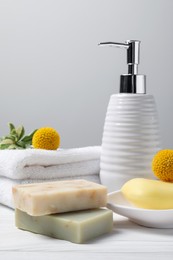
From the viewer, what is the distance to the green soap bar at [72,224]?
514mm

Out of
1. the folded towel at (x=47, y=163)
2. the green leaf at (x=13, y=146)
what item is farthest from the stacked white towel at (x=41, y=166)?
the green leaf at (x=13, y=146)

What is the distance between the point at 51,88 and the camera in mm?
2055

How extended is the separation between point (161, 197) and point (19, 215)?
177mm

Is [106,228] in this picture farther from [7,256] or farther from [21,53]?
[21,53]

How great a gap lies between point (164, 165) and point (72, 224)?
0.63 feet

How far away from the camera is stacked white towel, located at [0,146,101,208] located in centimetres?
70

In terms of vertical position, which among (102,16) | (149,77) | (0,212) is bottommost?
(0,212)

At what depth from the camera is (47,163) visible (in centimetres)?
72

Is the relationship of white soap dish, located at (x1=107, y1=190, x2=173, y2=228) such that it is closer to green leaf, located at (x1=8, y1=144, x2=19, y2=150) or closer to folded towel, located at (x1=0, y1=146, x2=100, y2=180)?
folded towel, located at (x1=0, y1=146, x2=100, y2=180)

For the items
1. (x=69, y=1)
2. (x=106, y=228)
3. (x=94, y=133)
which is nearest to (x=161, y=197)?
(x=106, y=228)

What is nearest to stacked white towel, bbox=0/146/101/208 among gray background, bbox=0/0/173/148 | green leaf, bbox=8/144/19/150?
green leaf, bbox=8/144/19/150

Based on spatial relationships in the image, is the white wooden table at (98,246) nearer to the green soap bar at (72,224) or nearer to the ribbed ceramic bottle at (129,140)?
the green soap bar at (72,224)

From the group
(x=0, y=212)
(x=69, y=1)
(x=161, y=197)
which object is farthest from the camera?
(x=69, y=1)

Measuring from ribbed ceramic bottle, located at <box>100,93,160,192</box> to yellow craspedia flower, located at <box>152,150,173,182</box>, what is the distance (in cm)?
7
